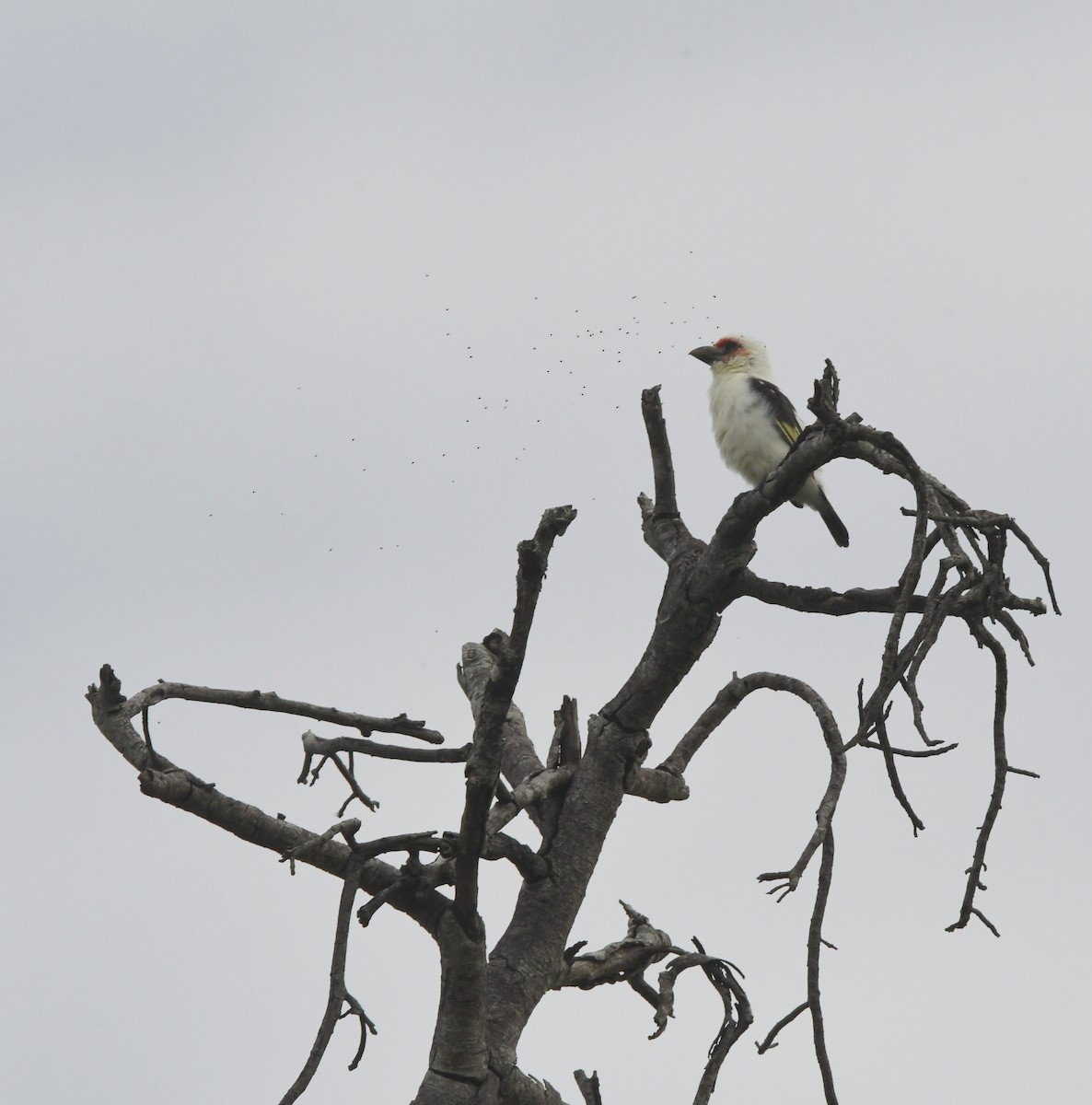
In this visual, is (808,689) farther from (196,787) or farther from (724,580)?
(196,787)

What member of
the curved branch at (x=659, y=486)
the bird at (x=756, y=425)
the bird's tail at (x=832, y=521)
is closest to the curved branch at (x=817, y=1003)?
the curved branch at (x=659, y=486)

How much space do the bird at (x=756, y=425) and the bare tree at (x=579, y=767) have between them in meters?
2.64

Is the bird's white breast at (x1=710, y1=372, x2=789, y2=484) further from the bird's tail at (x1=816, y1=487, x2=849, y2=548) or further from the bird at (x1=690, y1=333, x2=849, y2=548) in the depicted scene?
the bird's tail at (x1=816, y1=487, x2=849, y2=548)

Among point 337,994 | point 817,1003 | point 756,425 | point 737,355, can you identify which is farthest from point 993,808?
point 737,355

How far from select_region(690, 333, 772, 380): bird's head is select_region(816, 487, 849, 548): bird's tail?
98cm

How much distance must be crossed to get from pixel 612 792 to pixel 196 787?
152 centimetres

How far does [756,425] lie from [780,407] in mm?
190

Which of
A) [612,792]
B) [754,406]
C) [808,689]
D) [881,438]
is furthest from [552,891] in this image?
[754,406]

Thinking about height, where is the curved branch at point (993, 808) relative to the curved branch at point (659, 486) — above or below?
below

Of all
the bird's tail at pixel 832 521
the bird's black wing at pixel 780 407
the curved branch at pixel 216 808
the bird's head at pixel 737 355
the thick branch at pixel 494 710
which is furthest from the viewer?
the bird's head at pixel 737 355

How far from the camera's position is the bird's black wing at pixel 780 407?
7844 mm

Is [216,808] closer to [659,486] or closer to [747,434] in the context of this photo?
[659,486]

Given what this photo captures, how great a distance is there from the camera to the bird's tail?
829 centimetres

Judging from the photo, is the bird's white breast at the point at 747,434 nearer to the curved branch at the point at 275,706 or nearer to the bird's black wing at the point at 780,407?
the bird's black wing at the point at 780,407
